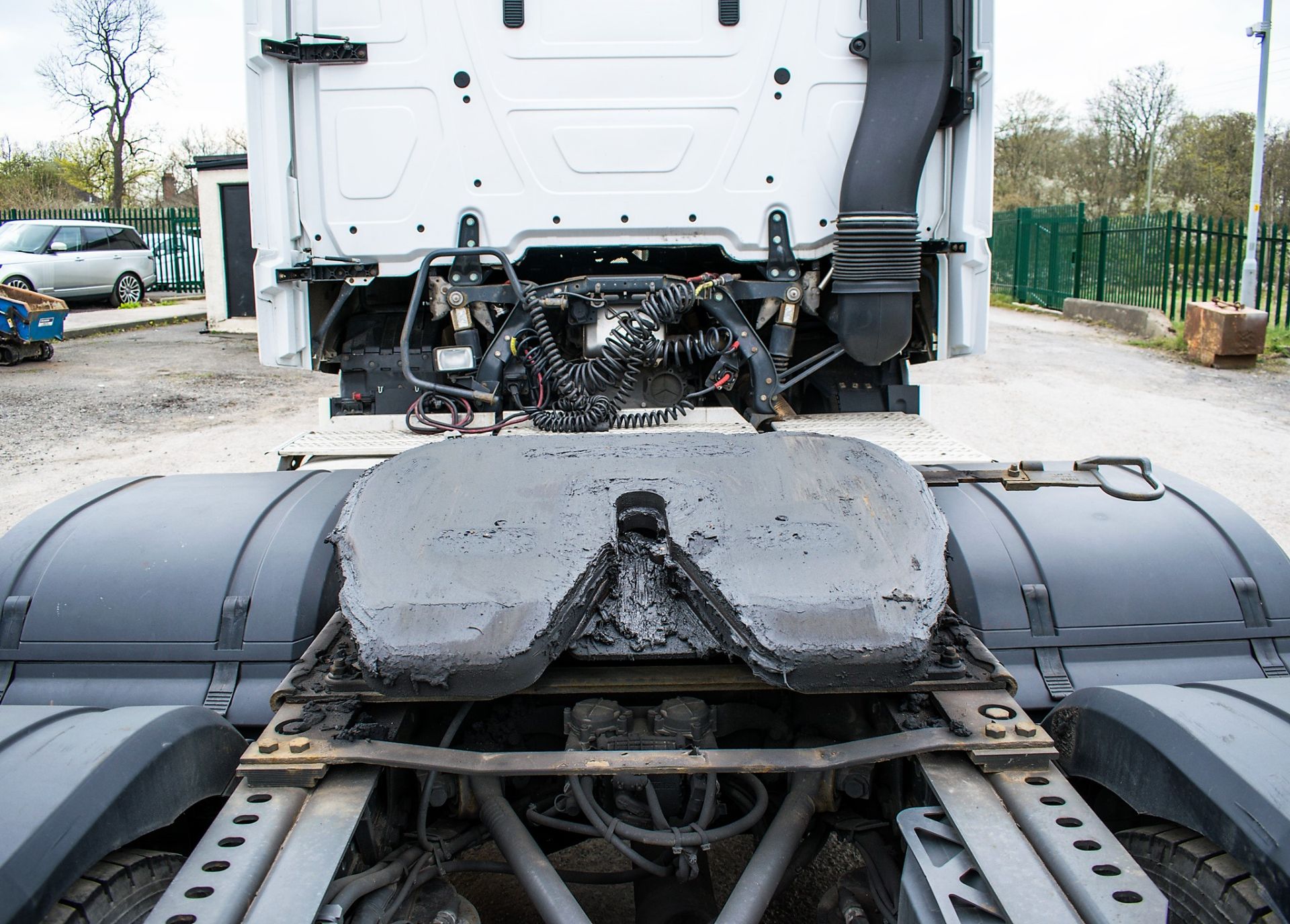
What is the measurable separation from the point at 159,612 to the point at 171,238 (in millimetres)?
23532

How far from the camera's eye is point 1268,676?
7.75 ft

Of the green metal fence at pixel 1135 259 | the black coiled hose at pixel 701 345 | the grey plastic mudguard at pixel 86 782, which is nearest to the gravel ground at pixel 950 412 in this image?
the black coiled hose at pixel 701 345

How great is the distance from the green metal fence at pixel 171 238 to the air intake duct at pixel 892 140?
2259 cm

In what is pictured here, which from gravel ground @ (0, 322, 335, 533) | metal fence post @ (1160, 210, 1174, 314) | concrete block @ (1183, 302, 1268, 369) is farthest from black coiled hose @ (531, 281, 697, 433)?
metal fence post @ (1160, 210, 1174, 314)

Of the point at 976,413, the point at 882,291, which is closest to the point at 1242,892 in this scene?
the point at 882,291

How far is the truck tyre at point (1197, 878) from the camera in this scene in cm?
161

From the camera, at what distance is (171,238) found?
75.6ft

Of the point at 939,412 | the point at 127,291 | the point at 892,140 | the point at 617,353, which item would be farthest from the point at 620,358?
the point at 127,291

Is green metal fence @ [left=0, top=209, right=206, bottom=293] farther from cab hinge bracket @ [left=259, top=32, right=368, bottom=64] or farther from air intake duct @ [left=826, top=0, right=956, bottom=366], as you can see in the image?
air intake duct @ [left=826, top=0, right=956, bottom=366]

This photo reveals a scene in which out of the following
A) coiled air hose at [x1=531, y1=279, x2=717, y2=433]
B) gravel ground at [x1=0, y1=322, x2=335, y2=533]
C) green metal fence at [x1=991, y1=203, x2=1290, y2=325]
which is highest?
green metal fence at [x1=991, y1=203, x2=1290, y2=325]

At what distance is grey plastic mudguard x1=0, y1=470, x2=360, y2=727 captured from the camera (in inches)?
92.8

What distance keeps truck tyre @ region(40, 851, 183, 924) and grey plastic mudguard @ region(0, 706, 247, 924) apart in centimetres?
5

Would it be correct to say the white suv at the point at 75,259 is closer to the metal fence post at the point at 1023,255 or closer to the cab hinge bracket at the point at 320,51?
the cab hinge bracket at the point at 320,51

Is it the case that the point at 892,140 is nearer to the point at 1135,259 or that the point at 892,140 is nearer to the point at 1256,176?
the point at 1256,176
